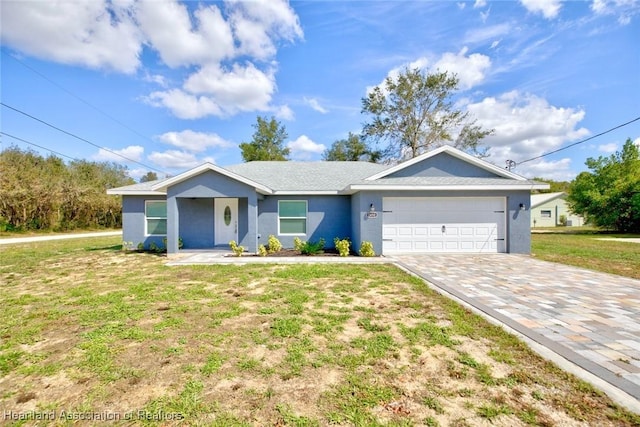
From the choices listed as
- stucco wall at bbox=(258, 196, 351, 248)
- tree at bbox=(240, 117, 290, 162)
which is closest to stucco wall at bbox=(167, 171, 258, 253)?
stucco wall at bbox=(258, 196, 351, 248)

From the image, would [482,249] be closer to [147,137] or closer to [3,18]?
[3,18]

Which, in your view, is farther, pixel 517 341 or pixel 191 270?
pixel 191 270

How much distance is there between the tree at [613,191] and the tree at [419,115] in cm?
947

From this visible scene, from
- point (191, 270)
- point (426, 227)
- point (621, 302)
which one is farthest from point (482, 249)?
point (191, 270)

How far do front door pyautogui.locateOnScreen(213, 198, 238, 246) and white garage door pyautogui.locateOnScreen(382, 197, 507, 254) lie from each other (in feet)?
22.2

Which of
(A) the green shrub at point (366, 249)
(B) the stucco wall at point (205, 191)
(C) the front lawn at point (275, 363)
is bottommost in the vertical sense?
(C) the front lawn at point (275, 363)

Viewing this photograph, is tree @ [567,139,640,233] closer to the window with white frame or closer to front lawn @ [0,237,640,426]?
front lawn @ [0,237,640,426]

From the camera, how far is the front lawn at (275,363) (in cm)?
243

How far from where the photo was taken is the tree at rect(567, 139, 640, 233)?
74.5 feet

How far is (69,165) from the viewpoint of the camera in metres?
37.4

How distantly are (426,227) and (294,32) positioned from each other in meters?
10.4

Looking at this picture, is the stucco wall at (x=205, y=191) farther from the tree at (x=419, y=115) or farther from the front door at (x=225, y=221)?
the tree at (x=419, y=115)

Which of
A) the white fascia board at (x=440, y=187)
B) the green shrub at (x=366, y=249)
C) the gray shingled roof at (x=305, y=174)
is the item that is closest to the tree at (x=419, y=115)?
the gray shingled roof at (x=305, y=174)

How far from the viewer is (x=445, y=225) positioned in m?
11.2
